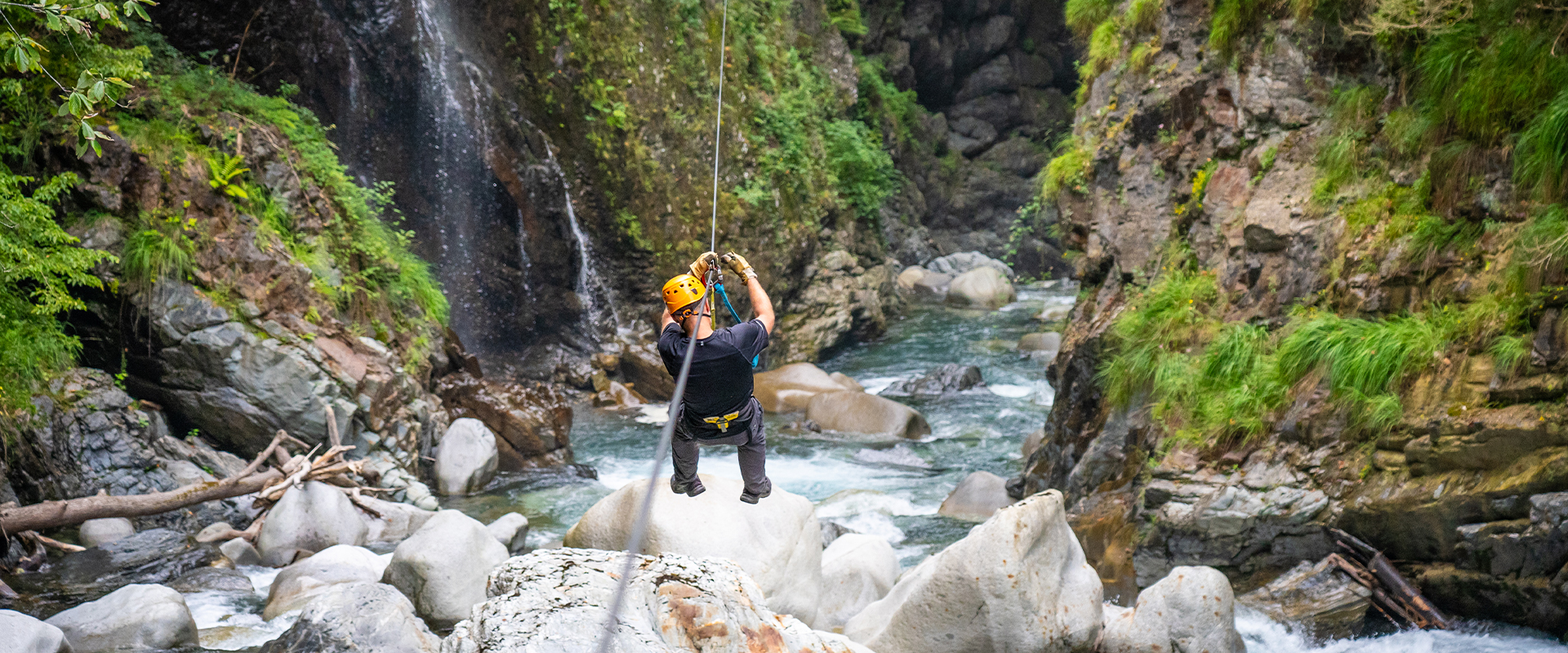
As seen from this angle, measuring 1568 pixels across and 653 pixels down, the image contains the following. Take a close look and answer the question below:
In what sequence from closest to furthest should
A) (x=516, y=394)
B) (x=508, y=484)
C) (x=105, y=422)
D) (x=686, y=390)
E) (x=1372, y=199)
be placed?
(x=686, y=390), (x=1372, y=199), (x=105, y=422), (x=508, y=484), (x=516, y=394)

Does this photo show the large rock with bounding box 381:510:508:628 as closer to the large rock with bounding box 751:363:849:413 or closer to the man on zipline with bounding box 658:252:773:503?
the man on zipline with bounding box 658:252:773:503

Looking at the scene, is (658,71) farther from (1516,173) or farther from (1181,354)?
(1516,173)

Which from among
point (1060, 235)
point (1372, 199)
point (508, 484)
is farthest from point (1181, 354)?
point (508, 484)

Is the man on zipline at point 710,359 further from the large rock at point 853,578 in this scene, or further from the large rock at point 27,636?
the large rock at point 27,636

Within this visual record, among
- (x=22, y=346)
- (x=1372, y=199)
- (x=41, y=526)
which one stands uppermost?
(x=1372, y=199)

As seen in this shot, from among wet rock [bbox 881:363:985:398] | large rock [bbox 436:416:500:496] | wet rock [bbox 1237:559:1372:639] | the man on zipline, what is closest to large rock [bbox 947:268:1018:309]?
wet rock [bbox 881:363:985:398]

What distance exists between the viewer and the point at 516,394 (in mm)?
12578

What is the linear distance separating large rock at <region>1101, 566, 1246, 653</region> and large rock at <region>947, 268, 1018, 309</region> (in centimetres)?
1752

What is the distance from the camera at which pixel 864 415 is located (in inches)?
551

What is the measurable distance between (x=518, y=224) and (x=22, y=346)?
7.77 m

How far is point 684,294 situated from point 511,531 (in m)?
5.34

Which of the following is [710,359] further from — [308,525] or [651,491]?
[308,525]

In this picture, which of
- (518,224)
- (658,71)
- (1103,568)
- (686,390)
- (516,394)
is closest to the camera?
(686,390)

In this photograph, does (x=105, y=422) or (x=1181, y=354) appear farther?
(x=105, y=422)
